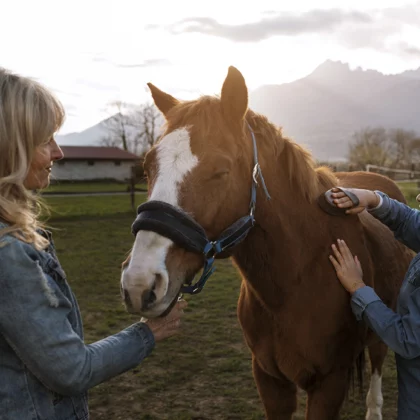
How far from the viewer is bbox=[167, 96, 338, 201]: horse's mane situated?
210cm

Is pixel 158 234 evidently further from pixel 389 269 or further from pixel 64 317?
pixel 389 269

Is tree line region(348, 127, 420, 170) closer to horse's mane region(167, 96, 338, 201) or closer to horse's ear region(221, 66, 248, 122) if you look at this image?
horse's mane region(167, 96, 338, 201)

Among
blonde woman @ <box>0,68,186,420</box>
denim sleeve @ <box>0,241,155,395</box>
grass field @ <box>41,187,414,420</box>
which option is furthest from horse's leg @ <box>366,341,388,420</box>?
denim sleeve @ <box>0,241,155,395</box>

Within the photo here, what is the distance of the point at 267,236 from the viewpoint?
240 centimetres

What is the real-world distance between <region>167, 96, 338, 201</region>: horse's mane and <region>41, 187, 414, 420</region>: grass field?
7.41 feet

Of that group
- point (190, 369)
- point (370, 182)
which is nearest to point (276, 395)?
point (190, 369)

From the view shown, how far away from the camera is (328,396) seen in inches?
102

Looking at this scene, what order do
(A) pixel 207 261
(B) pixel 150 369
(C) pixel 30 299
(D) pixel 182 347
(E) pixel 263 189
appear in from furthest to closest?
(D) pixel 182 347
(B) pixel 150 369
(E) pixel 263 189
(A) pixel 207 261
(C) pixel 30 299

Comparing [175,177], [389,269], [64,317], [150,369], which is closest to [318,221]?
[389,269]

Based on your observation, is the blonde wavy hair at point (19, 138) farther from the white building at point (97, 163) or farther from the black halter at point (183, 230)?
the white building at point (97, 163)

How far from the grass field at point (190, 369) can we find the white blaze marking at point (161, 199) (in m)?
2.54

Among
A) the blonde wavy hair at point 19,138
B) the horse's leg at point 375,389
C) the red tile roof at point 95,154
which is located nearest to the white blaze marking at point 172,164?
the blonde wavy hair at point 19,138

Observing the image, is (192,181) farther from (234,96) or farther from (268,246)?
(268,246)

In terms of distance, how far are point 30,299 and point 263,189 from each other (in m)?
1.33
